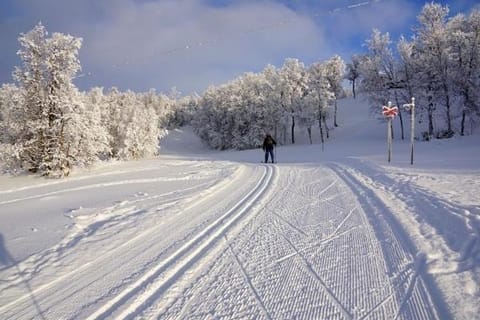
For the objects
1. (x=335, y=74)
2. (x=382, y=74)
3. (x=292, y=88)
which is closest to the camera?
(x=382, y=74)

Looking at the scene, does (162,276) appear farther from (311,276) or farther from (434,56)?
(434,56)

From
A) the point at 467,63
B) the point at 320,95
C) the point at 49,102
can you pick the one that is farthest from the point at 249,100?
the point at 49,102

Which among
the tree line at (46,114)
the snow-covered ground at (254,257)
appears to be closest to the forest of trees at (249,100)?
the tree line at (46,114)

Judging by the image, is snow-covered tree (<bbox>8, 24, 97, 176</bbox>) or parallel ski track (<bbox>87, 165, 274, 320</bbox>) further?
snow-covered tree (<bbox>8, 24, 97, 176</bbox>)

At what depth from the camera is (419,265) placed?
13.7 ft

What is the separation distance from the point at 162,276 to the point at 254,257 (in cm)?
147

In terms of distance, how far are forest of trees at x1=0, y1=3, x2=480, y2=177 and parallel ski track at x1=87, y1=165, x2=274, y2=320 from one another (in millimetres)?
19553

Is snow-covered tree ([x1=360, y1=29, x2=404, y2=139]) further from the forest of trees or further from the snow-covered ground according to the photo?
the snow-covered ground

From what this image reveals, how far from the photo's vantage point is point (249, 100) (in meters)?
52.5

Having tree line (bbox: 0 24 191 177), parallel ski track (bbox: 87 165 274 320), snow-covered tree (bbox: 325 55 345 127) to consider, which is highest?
snow-covered tree (bbox: 325 55 345 127)

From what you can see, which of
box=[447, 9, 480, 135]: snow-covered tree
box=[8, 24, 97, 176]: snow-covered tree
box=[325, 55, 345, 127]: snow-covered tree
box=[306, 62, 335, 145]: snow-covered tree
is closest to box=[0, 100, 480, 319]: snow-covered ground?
box=[8, 24, 97, 176]: snow-covered tree

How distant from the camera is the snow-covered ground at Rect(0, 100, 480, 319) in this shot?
3539 millimetres

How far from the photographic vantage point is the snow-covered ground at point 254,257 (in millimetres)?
3539

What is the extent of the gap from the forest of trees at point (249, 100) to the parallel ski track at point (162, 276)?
64.2 ft
